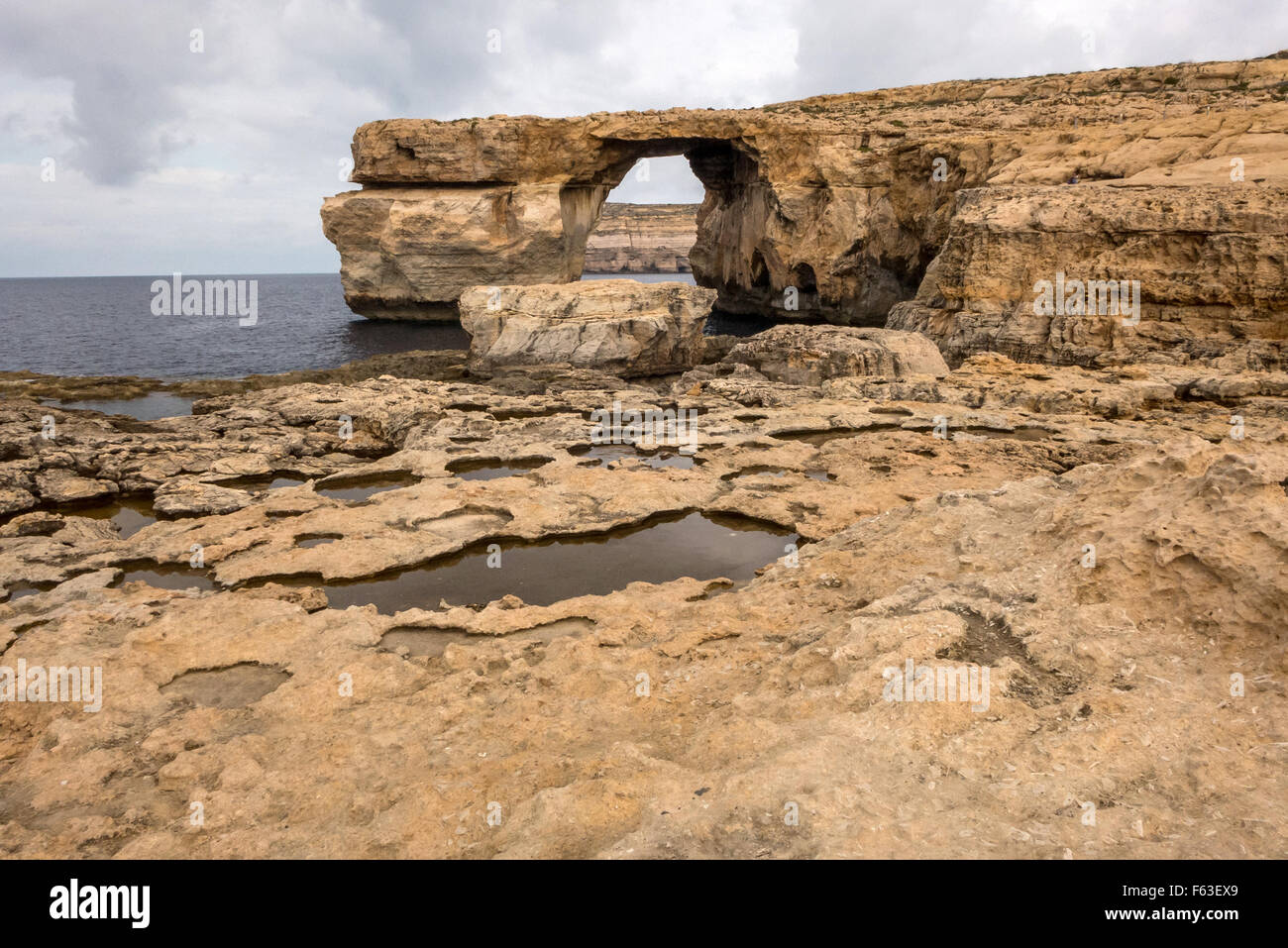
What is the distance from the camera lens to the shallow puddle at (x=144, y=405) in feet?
68.6

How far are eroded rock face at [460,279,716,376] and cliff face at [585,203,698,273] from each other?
7415 centimetres

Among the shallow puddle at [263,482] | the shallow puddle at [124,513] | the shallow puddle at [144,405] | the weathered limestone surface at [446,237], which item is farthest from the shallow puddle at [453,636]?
the weathered limestone surface at [446,237]

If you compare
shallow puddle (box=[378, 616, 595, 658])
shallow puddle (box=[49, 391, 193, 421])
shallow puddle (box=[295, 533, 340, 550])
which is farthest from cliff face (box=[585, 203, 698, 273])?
shallow puddle (box=[378, 616, 595, 658])

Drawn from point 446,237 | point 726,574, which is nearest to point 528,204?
point 446,237

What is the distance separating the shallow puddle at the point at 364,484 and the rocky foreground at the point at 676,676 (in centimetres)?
57

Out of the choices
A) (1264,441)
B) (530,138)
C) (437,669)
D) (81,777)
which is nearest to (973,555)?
(1264,441)

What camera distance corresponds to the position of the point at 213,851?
13.6ft

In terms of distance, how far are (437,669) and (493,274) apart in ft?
122

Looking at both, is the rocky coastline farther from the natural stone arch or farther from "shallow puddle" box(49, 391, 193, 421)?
the natural stone arch

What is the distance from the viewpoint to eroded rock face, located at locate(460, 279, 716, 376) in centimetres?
2323

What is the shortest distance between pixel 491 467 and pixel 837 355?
34.0 feet

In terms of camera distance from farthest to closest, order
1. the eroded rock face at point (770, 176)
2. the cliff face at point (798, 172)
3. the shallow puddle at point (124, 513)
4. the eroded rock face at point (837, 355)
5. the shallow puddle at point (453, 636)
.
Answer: the eroded rock face at point (770, 176) < the cliff face at point (798, 172) < the eroded rock face at point (837, 355) < the shallow puddle at point (124, 513) < the shallow puddle at point (453, 636)
